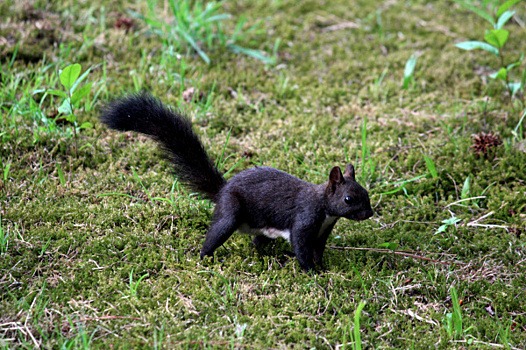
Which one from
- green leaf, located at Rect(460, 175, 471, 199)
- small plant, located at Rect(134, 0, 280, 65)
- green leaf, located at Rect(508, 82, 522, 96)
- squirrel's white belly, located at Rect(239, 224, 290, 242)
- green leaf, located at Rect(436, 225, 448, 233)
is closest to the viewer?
squirrel's white belly, located at Rect(239, 224, 290, 242)

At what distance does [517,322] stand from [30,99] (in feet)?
12.0

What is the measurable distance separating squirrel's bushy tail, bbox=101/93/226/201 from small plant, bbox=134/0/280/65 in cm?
198

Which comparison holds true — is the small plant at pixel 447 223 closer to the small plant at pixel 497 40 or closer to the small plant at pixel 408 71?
the small plant at pixel 497 40

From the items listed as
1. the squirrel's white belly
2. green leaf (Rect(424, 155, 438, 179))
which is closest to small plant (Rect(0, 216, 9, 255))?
the squirrel's white belly

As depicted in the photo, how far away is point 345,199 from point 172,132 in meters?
1.15

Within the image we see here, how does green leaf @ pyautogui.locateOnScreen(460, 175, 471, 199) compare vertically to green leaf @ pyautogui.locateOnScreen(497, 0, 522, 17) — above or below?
below

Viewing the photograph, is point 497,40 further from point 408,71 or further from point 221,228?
point 221,228

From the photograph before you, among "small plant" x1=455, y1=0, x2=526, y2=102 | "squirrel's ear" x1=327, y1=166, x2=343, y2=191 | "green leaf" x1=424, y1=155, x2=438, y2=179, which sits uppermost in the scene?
"small plant" x1=455, y1=0, x2=526, y2=102

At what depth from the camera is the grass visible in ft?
11.1

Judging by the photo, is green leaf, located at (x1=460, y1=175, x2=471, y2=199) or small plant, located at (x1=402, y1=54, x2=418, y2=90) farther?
small plant, located at (x1=402, y1=54, x2=418, y2=90)

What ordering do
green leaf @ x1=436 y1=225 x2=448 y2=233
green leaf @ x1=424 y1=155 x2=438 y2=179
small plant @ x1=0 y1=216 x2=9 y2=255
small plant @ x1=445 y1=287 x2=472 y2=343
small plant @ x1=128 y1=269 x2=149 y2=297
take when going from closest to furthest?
1. small plant @ x1=445 y1=287 x2=472 y2=343
2. small plant @ x1=128 y1=269 x2=149 y2=297
3. small plant @ x1=0 y1=216 x2=9 y2=255
4. green leaf @ x1=436 y1=225 x2=448 y2=233
5. green leaf @ x1=424 y1=155 x2=438 y2=179

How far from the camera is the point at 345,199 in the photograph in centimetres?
375

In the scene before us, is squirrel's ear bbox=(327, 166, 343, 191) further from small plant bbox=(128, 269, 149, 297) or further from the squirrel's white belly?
small plant bbox=(128, 269, 149, 297)

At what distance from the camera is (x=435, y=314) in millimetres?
3533
